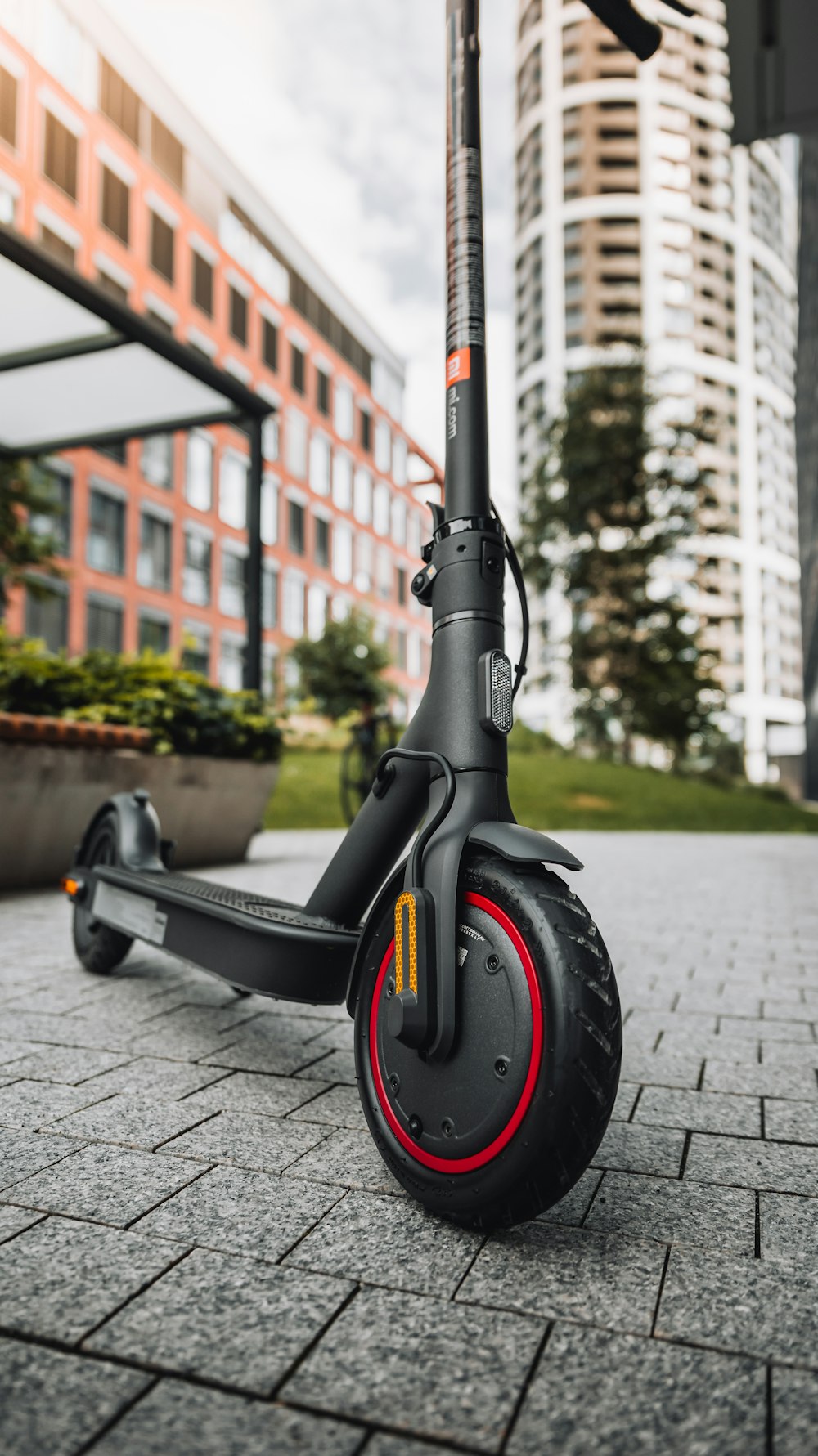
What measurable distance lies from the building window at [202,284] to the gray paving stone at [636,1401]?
39.3 meters

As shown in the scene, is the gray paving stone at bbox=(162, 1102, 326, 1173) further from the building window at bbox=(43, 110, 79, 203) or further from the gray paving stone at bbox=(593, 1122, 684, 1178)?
the building window at bbox=(43, 110, 79, 203)

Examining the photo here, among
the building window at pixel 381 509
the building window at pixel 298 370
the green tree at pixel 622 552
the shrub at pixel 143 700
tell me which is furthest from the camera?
the building window at pixel 381 509

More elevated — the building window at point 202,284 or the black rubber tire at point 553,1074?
the building window at point 202,284

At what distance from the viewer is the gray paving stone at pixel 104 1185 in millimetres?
1765

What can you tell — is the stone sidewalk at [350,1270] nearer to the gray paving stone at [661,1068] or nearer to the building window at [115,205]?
the gray paving stone at [661,1068]

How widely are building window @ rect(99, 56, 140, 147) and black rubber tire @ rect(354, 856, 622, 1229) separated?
36723 mm

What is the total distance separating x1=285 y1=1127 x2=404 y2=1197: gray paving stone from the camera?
75.3 inches

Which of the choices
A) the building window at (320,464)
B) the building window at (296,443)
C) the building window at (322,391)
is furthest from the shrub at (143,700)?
the building window at (322,391)

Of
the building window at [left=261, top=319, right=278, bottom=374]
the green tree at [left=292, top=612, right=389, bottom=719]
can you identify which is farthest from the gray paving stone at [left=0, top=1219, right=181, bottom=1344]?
the building window at [left=261, top=319, right=278, bottom=374]

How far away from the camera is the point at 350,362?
165ft

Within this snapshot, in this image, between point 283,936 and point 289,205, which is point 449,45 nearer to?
point 283,936

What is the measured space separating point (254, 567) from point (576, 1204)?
725 centimetres

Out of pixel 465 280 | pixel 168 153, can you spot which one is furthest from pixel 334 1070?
pixel 168 153

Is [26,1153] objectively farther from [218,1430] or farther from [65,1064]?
[218,1430]
